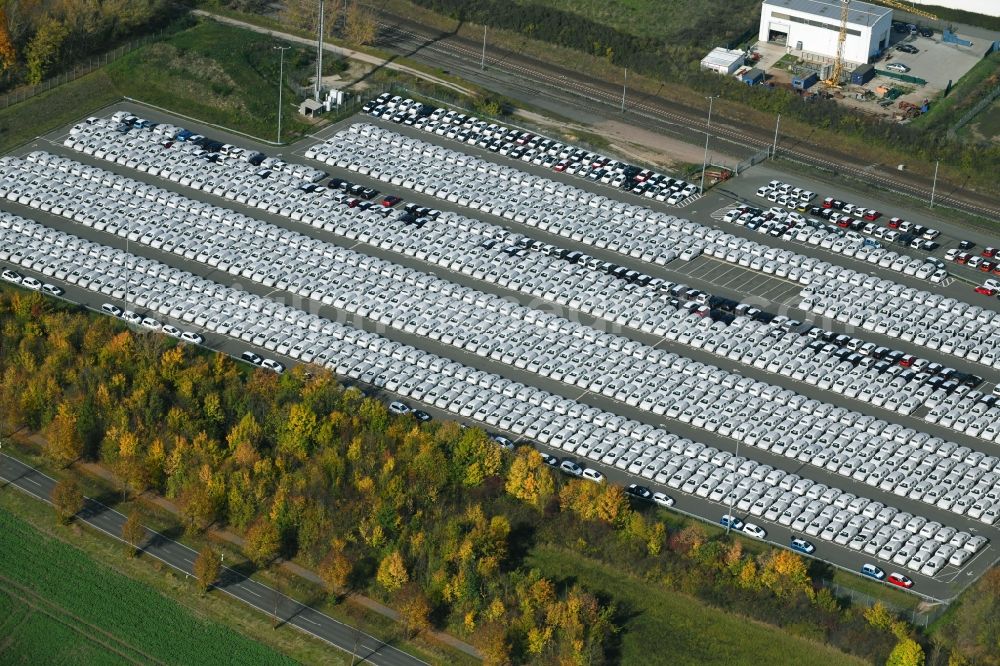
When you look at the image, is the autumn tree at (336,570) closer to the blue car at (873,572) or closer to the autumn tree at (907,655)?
the blue car at (873,572)

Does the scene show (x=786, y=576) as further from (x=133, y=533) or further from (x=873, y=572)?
(x=133, y=533)

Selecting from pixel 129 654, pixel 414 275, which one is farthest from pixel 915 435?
pixel 129 654

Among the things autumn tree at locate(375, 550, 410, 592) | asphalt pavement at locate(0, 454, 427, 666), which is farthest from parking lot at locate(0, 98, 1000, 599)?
asphalt pavement at locate(0, 454, 427, 666)

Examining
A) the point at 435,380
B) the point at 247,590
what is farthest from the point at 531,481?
the point at 247,590

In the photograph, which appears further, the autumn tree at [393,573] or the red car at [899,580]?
the red car at [899,580]

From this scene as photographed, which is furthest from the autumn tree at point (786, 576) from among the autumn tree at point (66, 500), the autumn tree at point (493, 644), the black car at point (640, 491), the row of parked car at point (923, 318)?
the autumn tree at point (66, 500)

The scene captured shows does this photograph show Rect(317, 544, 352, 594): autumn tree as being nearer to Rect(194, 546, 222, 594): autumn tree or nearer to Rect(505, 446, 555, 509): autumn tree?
Rect(194, 546, 222, 594): autumn tree
